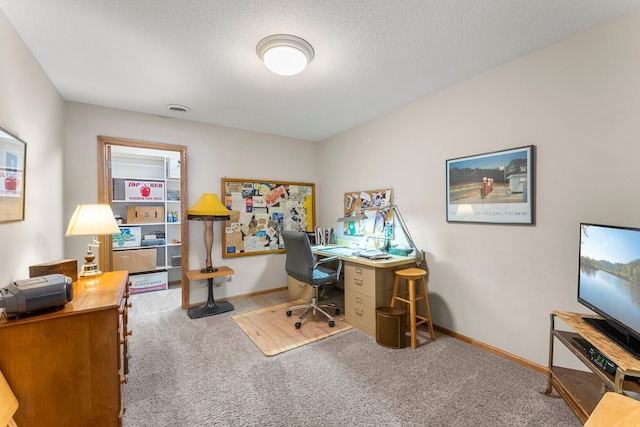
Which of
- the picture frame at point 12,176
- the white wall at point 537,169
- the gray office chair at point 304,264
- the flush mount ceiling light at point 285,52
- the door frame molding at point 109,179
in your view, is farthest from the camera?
the door frame molding at point 109,179

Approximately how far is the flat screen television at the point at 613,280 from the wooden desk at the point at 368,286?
1333 millimetres

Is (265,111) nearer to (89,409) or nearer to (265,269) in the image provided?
(265,269)

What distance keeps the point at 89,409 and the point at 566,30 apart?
3464 mm

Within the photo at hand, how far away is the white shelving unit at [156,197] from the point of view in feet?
14.4

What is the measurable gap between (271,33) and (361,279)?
7.35 ft

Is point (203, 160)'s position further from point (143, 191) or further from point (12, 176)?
point (12, 176)

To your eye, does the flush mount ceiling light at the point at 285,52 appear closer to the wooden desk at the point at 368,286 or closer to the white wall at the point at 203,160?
the wooden desk at the point at 368,286

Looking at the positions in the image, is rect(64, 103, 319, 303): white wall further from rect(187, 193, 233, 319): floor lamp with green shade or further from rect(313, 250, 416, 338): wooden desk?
rect(313, 250, 416, 338): wooden desk

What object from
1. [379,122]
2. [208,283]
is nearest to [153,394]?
[208,283]

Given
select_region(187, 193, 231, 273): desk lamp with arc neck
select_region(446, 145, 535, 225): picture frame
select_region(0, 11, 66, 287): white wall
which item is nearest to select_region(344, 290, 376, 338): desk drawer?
select_region(446, 145, 535, 225): picture frame

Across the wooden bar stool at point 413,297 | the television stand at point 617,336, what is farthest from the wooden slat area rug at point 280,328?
the television stand at point 617,336

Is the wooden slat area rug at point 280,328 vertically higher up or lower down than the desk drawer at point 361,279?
lower down

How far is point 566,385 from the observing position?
161 centimetres

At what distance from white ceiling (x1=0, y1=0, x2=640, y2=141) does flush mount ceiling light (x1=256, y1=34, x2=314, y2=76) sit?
0.05 meters
